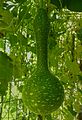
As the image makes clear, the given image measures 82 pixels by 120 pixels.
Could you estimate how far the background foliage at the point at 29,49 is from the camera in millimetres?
1363

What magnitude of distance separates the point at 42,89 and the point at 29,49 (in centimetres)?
65

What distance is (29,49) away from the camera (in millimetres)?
1523

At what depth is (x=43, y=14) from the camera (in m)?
0.93

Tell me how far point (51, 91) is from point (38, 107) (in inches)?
1.9

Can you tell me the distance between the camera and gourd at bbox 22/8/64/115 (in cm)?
87

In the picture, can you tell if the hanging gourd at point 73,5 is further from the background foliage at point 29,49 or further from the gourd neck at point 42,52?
the gourd neck at point 42,52

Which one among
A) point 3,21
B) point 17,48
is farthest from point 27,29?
point 3,21

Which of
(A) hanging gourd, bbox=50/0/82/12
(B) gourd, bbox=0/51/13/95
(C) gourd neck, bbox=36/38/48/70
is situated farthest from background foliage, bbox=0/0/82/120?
(C) gourd neck, bbox=36/38/48/70

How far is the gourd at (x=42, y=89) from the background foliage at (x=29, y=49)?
25 cm

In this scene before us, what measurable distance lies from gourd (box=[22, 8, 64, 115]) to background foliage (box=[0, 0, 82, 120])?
252 mm

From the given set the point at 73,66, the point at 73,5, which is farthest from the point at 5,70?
the point at 73,66

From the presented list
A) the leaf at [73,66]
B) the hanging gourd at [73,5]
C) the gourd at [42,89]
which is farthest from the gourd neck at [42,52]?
the leaf at [73,66]

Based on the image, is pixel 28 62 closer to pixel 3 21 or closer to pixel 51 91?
pixel 3 21

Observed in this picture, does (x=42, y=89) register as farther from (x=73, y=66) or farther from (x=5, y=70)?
(x=73, y=66)
